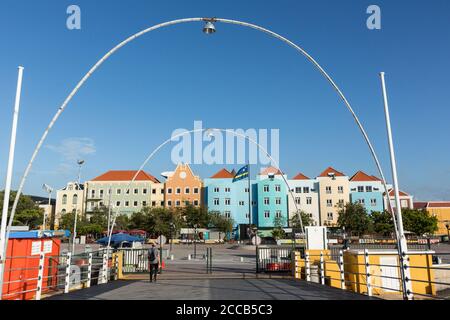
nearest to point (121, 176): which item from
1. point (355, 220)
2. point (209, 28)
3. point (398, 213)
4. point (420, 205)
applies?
point (355, 220)

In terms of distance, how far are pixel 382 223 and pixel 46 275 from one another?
6679cm

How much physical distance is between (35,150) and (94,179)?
85.5 m

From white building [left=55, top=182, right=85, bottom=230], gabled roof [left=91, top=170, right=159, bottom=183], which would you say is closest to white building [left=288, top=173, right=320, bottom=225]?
gabled roof [left=91, top=170, right=159, bottom=183]

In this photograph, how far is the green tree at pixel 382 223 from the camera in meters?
68.5

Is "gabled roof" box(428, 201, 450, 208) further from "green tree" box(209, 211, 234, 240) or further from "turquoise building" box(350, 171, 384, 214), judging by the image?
"green tree" box(209, 211, 234, 240)

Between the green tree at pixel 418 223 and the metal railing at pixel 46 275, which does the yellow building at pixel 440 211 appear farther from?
the metal railing at pixel 46 275

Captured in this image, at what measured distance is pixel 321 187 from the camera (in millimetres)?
84062

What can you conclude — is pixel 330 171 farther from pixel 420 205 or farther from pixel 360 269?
pixel 360 269

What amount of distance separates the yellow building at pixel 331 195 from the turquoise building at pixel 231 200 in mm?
14526

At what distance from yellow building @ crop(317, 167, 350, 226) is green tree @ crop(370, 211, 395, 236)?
9.05 metres

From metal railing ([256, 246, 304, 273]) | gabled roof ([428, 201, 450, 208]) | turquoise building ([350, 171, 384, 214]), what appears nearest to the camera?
metal railing ([256, 246, 304, 273])

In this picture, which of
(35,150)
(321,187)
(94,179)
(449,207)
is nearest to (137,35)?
(35,150)

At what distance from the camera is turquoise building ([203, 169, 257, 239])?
8194cm

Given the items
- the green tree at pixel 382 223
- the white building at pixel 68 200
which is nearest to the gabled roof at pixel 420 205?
the green tree at pixel 382 223
